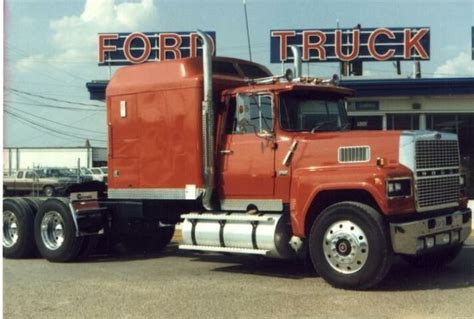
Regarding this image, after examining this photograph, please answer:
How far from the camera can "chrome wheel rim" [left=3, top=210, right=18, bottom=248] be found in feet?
35.4

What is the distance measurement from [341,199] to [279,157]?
0.98 metres

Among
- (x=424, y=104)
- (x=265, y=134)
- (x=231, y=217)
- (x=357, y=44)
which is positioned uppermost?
(x=357, y=44)

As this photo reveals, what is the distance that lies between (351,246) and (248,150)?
1.98 meters

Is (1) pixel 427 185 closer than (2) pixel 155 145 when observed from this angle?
Yes

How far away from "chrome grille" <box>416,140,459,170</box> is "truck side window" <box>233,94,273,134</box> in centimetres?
192

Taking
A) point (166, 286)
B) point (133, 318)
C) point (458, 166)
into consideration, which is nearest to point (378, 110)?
point (458, 166)

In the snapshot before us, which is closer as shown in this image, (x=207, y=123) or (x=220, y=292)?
(x=220, y=292)

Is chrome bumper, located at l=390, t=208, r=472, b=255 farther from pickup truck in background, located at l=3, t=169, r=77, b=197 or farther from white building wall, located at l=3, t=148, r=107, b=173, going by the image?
white building wall, located at l=3, t=148, r=107, b=173

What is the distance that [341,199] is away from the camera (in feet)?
25.6

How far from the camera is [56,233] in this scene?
10.3 meters

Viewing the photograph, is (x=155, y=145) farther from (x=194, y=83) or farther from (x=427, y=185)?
(x=427, y=185)

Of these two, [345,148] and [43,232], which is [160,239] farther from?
[345,148]

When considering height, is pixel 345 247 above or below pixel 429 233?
below

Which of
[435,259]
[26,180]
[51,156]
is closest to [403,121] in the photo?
[435,259]
